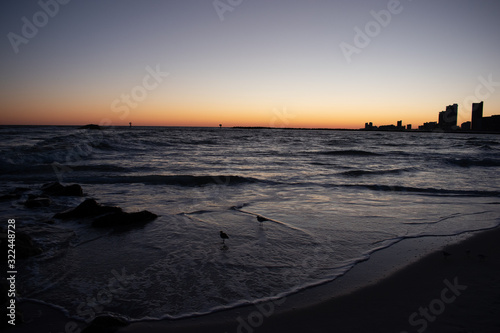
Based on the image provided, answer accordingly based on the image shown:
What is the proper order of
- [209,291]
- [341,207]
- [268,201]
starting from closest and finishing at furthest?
[209,291], [341,207], [268,201]

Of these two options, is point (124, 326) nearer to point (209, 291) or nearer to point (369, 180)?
point (209, 291)

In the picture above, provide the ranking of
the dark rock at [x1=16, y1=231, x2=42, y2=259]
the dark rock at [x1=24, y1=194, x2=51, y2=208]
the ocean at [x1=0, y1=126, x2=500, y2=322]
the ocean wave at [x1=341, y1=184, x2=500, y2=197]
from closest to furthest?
the ocean at [x1=0, y1=126, x2=500, y2=322], the dark rock at [x1=16, y1=231, x2=42, y2=259], the dark rock at [x1=24, y1=194, x2=51, y2=208], the ocean wave at [x1=341, y1=184, x2=500, y2=197]

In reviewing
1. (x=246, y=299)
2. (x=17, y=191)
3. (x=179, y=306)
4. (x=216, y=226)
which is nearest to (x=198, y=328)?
(x=179, y=306)

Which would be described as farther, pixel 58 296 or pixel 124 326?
pixel 58 296

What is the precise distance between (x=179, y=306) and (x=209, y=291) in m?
0.37

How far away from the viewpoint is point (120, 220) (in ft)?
18.2

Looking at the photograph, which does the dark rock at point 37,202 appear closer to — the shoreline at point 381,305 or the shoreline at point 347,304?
the shoreline at point 347,304

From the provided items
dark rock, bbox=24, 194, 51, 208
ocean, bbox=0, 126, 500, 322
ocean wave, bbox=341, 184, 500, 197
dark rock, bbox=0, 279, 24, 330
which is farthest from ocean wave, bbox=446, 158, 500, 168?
dark rock, bbox=0, 279, 24, 330

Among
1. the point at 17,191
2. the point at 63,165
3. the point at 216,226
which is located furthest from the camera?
the point at 63,165

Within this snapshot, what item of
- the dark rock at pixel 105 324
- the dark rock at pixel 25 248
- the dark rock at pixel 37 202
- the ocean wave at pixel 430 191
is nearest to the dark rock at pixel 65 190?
the dark rock at pixel 37 202

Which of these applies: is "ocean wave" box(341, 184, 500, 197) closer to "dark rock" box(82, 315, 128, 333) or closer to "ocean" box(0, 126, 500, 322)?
"ocean" box(0, 126, 500, 322)

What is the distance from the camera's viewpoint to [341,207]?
691 centimetres

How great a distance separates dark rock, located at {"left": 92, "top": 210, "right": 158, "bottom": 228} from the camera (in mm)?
5438

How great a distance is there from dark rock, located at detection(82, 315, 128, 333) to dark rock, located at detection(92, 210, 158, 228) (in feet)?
10.1
